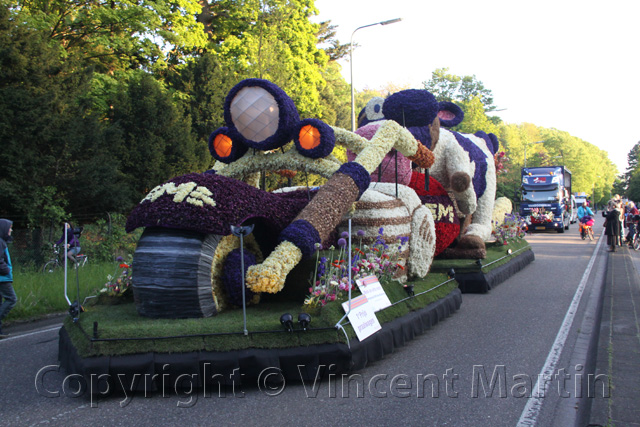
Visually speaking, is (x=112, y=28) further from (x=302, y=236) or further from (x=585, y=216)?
(x=585, y=216)

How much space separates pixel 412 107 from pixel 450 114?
399cm

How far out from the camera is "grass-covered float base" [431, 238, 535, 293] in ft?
33.0

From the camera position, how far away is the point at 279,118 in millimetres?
7016

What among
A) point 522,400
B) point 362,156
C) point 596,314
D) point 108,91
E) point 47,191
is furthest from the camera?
point 108,91

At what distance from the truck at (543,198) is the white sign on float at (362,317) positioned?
988 inches

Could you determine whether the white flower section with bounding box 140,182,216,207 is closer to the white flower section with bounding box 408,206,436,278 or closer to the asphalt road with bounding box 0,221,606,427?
the asphalt road with bounding box 0,221,606,427

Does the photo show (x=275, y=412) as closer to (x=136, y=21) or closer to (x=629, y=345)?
(x=629, y=345)

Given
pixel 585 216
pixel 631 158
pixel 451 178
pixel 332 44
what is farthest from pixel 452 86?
pixel 631 158

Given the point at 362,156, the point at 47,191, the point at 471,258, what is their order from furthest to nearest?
the point at 47,191, the point at 471,258, the point at 362,156

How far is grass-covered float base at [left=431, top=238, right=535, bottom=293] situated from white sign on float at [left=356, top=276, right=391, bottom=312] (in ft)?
15.2

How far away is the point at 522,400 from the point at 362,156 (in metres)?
3.94

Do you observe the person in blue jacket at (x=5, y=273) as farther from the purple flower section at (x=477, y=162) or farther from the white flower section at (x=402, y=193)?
the purple flower section at (x=477, y=162)

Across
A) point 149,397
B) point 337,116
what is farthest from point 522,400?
point 337,116

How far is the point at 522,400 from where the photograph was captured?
4.43 m
